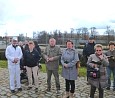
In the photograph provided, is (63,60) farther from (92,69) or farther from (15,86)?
(15,86)

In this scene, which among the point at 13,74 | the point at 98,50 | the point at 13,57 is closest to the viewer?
the point at 98,50

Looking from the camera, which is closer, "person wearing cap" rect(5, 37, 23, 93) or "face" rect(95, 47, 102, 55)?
"face" rect(95, 47, 102, 55)

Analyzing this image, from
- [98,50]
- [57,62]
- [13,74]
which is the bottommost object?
[13,74]

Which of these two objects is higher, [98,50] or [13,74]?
[98,50]

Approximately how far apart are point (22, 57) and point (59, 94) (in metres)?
1.85

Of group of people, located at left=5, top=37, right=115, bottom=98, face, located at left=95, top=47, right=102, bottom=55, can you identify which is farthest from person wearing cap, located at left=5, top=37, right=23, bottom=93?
face, located at left=95, top=47, right=102, bottom=55

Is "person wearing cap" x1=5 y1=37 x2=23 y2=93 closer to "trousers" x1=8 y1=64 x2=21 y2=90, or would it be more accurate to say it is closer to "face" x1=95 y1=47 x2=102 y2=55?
"trousers" x1=8 y1=64 x2=21 y2=90

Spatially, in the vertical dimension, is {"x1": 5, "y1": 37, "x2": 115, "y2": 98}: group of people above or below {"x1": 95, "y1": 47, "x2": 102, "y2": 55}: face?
below

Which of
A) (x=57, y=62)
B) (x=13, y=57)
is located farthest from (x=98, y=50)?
(x=13, y=57)

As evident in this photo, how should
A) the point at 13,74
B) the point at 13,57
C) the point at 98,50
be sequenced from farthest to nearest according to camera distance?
the point at 13,74, the point at 13,57, the point at 98,50

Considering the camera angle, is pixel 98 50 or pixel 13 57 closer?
pixel 98 50

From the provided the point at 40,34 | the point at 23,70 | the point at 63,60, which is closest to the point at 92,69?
the point at 63,60

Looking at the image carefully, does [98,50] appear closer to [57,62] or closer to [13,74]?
[57,62]

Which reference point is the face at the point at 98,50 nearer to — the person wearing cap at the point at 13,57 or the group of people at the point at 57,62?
the group of people at the point at 57,62
